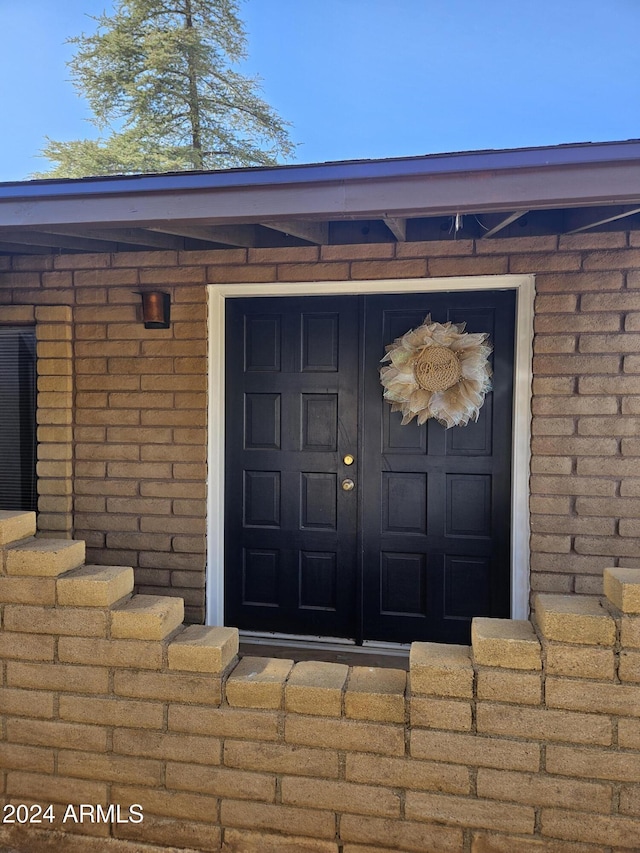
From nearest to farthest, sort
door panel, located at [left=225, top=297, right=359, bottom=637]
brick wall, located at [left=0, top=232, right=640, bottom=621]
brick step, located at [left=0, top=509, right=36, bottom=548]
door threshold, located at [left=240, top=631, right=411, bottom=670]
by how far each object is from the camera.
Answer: brick step, located at [left=0, top=509, right=36, bottom=548] < brick wall, located at [left=0, top=232, right=640, bottom=621] < door threshold, located at [left=240, top=631, right=411, bottom=670] < door panel, located at [left=225, top=297, right=359, bottom=637]

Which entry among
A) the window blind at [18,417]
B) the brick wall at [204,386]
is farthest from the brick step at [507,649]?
the window blind at [18,417]

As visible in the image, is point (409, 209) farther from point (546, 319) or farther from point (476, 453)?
point (476, 453)

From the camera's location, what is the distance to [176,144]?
10273mm

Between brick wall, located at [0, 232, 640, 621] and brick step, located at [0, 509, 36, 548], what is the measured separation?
104 centimetres

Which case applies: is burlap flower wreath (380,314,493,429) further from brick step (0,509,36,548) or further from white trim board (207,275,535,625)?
brick step (0,509,36,548)

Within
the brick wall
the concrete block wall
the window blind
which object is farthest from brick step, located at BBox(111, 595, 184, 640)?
the window blind

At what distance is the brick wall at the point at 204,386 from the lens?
103 inches

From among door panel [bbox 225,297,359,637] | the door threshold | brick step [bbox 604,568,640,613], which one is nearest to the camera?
brick step [bbox 604,568,640,613]

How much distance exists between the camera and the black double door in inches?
113

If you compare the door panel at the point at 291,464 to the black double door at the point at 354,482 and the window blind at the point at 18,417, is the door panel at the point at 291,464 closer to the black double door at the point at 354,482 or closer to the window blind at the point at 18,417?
the black double door at the point at 354,482

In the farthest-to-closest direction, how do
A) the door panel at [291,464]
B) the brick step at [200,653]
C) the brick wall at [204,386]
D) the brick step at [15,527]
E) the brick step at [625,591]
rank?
1. the door panel at [291,464]
2. the brick wall at [204,386]
3. the brick step at [15,527]
4. the brick step at [200,653]
5. the brick step at [625,591]

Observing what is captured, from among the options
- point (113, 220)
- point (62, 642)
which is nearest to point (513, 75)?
point (113, 220)

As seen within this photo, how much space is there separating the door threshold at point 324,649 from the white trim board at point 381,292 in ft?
0.87

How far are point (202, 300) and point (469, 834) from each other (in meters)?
2.56
